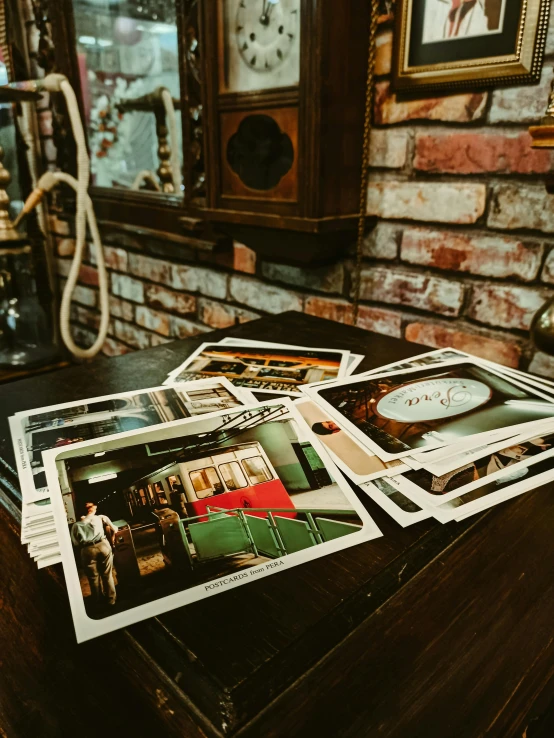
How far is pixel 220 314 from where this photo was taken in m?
1.58

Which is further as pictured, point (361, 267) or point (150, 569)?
point (361, 267)

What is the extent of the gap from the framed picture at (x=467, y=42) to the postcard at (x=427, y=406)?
500 millimetres

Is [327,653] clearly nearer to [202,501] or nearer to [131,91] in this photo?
[202,501]

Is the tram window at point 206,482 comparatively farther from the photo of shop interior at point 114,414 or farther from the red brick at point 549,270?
the red brick at point 549,270

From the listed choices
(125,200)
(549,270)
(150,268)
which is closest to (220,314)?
(150,268)

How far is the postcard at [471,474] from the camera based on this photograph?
51 cm

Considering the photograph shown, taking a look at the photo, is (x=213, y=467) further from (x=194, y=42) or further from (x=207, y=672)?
(x=194, y=42)

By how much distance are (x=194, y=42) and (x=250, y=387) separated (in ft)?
2.97

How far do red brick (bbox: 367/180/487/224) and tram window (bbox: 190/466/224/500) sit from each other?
2.41 ft

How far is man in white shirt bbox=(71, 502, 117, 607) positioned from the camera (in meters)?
0.39

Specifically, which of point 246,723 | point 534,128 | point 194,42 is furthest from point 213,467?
point 194,42

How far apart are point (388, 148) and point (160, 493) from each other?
866 mm

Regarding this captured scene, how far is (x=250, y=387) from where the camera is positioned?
2.44 ft

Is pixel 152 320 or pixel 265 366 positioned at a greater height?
pixel 265 366
